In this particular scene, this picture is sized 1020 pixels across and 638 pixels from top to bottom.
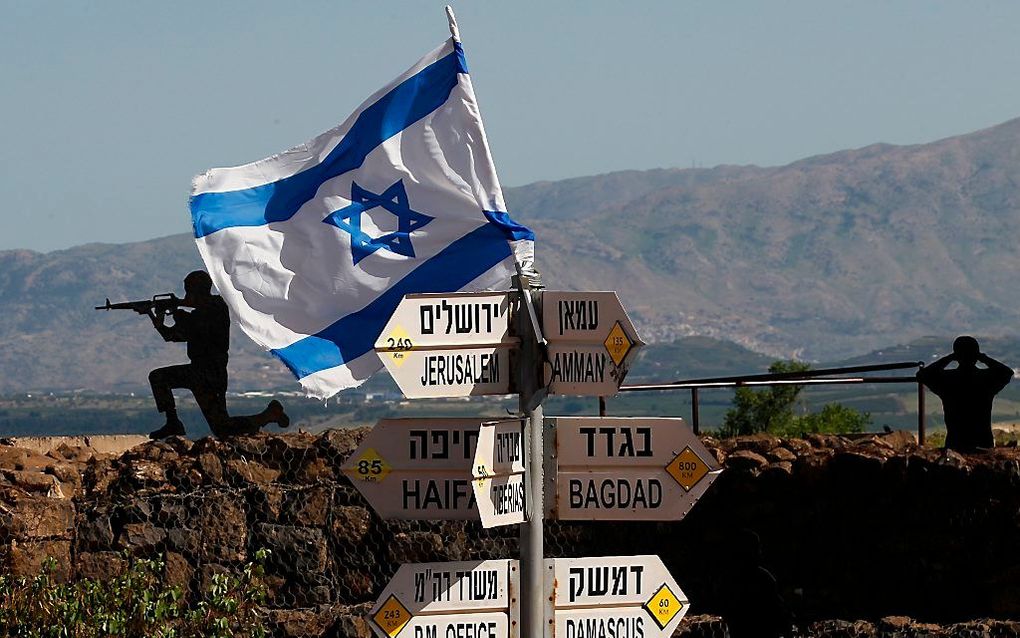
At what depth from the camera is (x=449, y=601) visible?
7.08 m

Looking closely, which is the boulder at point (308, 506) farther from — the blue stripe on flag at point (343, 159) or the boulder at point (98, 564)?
the blue stripe on flag at point (343, 159)

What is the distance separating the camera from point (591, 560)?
7180mm

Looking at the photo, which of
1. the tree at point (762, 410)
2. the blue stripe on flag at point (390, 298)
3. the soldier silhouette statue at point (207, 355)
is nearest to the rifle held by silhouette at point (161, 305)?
the soldier silhouette statue at point (207, 355)

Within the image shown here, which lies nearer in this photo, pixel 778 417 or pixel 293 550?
pixel 293 550

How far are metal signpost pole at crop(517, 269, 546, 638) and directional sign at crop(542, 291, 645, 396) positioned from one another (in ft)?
0.20

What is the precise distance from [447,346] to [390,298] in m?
5.18

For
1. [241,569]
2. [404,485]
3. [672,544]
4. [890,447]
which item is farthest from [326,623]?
[404,485]

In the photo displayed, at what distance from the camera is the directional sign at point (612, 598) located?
7.18m

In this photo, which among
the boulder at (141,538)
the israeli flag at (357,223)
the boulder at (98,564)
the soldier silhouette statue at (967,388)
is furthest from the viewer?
the boulder at (141,538)

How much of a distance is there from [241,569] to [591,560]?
24.2ft

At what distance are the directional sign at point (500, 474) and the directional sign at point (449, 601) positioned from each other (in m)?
0.25

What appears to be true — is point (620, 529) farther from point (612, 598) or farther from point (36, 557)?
point (612, 598)

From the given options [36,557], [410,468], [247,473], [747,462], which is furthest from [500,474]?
[247,473]

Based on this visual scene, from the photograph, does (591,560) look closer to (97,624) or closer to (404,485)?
(404,485)
